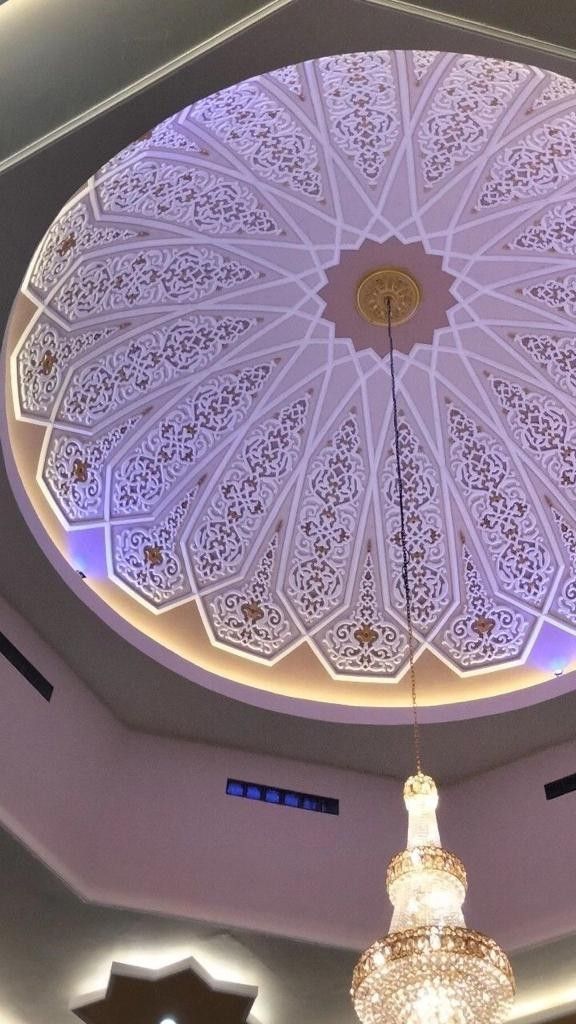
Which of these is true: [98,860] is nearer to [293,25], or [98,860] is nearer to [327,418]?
[327,418]

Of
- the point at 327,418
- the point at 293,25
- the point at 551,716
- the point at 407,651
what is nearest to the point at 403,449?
the point at 327,418

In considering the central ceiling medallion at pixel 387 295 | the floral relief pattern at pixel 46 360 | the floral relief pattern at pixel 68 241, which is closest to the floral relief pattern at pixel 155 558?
the floral relief pattern at pixel 46 360

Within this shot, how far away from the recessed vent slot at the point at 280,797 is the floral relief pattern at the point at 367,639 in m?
1.00

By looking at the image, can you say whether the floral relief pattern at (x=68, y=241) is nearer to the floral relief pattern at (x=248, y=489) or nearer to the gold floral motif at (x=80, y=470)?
the gold floral motif at (x=80, y=470)

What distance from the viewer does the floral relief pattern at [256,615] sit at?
8922 mm

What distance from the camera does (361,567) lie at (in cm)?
926

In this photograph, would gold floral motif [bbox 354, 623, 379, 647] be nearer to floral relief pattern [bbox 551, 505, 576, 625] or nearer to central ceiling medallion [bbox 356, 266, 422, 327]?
floral relief pattern [bbox 551, 505, 576, 625]

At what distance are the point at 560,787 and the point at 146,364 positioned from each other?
4.33m

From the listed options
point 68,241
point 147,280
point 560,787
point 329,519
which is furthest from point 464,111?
point 560,787

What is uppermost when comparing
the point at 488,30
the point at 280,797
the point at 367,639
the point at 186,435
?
the point at 186,435

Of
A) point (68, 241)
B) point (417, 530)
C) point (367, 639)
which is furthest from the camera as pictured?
point (417, 530)

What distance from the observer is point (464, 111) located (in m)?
7.61

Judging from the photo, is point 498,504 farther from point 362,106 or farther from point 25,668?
point 25,668

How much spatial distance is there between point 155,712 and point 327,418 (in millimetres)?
2668
